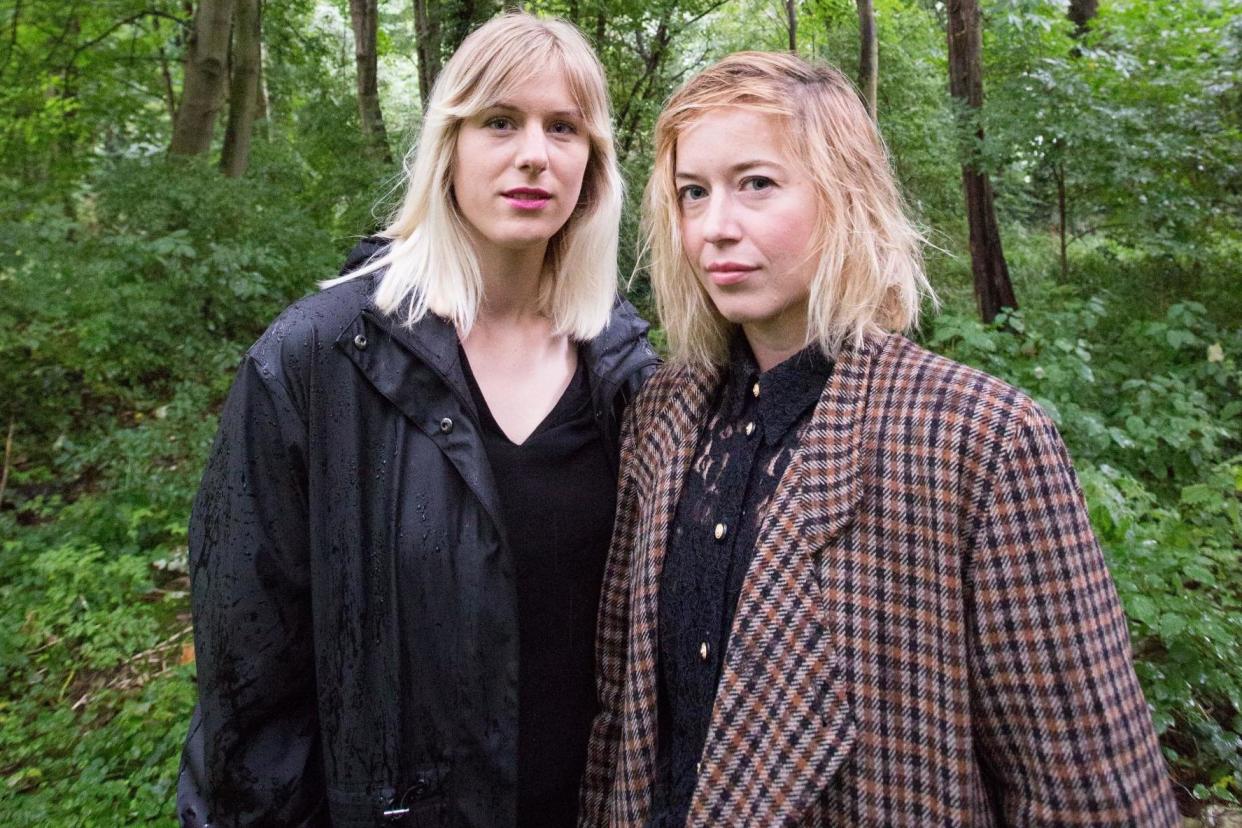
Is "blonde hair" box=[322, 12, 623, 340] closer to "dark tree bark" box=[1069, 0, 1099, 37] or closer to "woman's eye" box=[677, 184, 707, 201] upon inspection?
"woman's eye" box=[677, 184, 707, 201]

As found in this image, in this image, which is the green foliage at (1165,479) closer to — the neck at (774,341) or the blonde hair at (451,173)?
the neck at (774,341)

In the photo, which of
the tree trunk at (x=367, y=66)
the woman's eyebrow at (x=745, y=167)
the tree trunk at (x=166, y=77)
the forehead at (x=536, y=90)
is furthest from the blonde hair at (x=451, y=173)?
the tree trunk at (x=166, y=77)

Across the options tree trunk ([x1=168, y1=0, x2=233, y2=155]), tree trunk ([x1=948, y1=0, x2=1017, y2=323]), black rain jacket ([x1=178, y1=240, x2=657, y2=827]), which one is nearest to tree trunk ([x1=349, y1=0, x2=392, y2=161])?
tree trunk ([x1=168, y1=0, x2=233, y2=155])

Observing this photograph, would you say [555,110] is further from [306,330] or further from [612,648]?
[612,648]

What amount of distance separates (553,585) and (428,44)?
7246mm

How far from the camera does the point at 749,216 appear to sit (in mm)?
1437

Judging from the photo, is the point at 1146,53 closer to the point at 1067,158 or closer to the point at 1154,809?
the point at 1067,158

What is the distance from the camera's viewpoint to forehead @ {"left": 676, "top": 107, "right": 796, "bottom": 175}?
1.42 metres

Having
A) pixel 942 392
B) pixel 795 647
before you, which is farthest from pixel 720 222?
pixel 795 647

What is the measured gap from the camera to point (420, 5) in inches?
353

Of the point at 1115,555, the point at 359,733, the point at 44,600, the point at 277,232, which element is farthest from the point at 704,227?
the point at 277,232

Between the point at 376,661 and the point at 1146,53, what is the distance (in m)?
8.90

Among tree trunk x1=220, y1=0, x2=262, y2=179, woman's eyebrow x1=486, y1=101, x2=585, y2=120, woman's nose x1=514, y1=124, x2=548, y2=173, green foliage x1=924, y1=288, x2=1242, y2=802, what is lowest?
green foliage x1=924, y1=288, x2=1242, y2=802

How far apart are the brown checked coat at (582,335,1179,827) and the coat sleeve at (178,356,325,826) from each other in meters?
0.87
